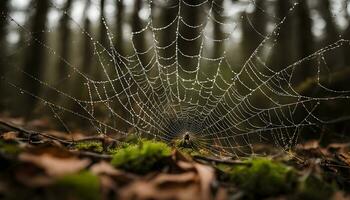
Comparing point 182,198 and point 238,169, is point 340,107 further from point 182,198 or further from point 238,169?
point 182,198

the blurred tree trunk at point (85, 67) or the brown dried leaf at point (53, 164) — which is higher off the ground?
the blurred tree trunk at point (85, 67)

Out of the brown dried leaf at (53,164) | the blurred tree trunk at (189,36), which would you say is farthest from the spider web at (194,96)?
the brown dried leaf at (53,164)

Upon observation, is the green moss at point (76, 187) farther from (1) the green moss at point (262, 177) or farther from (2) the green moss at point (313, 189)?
(2) the green moss at point (313, 189)

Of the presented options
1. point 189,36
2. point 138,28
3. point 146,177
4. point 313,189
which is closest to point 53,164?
point 146,177

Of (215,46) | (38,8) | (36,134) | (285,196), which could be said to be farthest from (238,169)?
(215,46)

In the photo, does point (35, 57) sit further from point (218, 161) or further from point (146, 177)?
point (146, 177)

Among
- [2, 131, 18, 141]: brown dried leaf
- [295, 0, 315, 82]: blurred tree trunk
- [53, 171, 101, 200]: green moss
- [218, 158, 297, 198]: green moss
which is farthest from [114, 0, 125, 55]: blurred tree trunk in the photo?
[53, 171, 101, 200]: green moss
